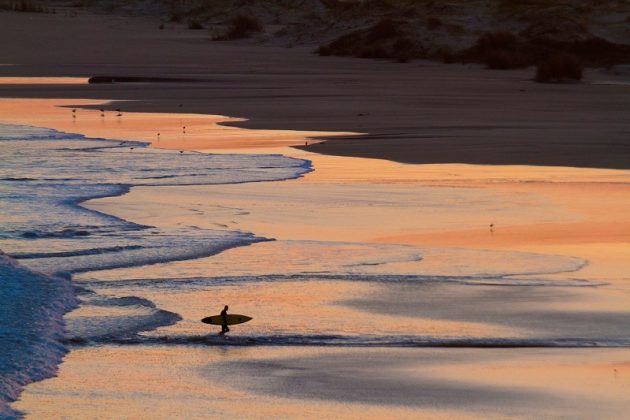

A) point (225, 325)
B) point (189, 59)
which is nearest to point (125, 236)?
point (225, 325)

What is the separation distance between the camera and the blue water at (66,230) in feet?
27.2

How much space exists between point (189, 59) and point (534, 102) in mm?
18339

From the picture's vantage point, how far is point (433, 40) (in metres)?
44.8

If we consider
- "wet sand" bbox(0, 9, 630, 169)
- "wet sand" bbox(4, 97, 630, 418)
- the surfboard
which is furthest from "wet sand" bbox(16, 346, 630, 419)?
"wet sand" bbox(0, 9, 630, 169)

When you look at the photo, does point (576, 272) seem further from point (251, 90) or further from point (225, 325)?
point (251, 90)

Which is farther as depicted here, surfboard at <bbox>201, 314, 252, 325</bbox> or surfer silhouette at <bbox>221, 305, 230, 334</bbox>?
surfboard at <bbox>201, 314, 252, 325</bbox>

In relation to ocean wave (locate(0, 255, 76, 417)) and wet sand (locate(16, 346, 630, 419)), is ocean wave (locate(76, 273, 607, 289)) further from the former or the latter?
wet sand (locate(16, 346, 630, 419))

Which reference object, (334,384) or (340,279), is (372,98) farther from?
(334,384)

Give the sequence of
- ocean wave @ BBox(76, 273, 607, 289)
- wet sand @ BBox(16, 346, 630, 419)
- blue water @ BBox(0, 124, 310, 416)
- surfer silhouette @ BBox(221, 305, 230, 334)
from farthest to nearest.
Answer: ocean wave @ BBox(76, 273, 607, 289) < surfer silhouette @ BBox(221, 305, 230, 334) < blue water @ BBox(0, 124, 310, 416) < wet sand @ BBox(16, 346, 630, 419)

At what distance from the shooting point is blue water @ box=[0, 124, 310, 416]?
8305mm

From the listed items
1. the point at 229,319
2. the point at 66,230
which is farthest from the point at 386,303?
the point at 66,230

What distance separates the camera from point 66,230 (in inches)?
473

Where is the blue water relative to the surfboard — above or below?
below

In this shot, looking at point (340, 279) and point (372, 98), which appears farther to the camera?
point (372, 98)
